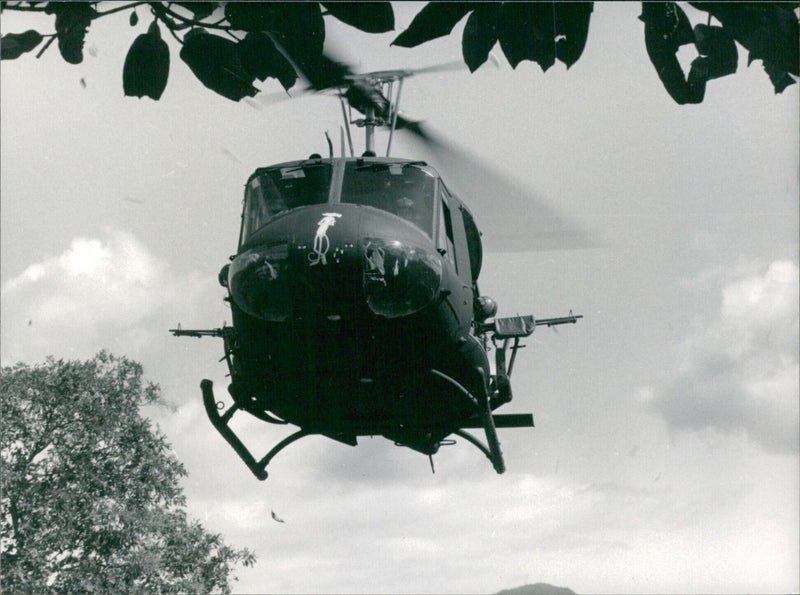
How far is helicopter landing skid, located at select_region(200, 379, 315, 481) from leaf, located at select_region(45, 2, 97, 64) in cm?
471

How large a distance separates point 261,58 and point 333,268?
119 inches

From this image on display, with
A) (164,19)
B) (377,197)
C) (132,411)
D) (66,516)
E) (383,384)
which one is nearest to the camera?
(164,19)

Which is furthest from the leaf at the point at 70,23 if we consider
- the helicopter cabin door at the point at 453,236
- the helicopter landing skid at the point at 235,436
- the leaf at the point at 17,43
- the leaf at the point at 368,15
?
the helicopter landing skid at the point at 235,436

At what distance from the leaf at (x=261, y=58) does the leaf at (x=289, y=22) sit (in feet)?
0.34

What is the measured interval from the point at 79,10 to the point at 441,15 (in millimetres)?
1354

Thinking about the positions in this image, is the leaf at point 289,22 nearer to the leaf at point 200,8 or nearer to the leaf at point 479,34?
the leaf at point 200,8

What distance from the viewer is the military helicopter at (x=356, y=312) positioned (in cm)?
642

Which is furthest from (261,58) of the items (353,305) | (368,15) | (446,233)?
(446,233)

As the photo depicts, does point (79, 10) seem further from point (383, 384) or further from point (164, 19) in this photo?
point (383, 384)

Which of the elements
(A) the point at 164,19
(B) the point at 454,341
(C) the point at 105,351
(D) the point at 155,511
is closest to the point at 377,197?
(B) the point at 454,341

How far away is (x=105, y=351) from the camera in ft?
107

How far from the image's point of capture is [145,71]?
11.0 feet

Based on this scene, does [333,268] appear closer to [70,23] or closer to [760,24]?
[70,23]

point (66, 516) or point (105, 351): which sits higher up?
point (105, 351)
